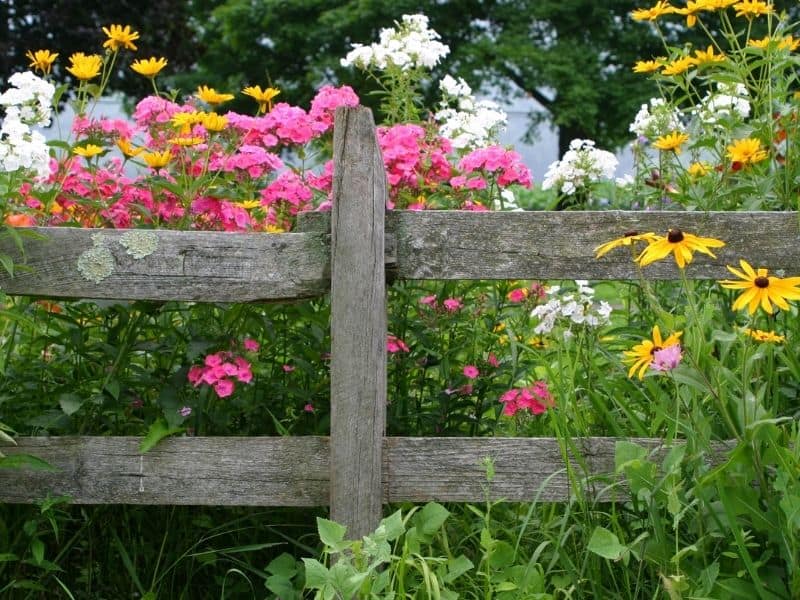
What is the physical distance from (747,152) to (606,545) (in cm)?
122

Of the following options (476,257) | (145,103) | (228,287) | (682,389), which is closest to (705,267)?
(682,389)

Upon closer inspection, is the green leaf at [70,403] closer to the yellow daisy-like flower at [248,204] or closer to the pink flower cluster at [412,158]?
the yellow daisy-like flower at [248,204]

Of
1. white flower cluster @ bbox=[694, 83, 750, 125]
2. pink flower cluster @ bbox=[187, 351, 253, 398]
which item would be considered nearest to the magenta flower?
pink flower cluster @ bbox=[187, 351, 253, 398]

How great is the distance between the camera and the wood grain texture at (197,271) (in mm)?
2396

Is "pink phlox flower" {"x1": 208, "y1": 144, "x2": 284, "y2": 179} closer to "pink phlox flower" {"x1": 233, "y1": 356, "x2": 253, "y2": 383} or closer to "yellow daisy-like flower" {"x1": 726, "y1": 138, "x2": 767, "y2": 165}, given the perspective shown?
"pink phlox flower" {"x1": 233, "y1": 356, "x2": 253, "y2": 383}

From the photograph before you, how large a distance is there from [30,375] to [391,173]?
3.44ft

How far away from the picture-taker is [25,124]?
7.93 ft

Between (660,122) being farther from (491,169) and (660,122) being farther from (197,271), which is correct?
(197,271)

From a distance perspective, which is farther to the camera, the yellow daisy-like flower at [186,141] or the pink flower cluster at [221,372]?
the yellow daisy-like flower at [186,141]

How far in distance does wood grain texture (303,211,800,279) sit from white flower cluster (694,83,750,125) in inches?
27.1

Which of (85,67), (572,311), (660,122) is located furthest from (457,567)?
(660,122)

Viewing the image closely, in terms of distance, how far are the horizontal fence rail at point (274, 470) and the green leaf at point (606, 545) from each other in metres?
0.21

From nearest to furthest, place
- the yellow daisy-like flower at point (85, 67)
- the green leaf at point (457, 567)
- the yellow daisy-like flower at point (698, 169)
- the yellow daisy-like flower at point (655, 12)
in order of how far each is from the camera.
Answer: the green leaf at point (457, 567)
the yellow daisy-like flower at point (85, 67)
the yellow daisy-like flower at point (655, 12)
the yellow daisy-like flower at point (698, 169)

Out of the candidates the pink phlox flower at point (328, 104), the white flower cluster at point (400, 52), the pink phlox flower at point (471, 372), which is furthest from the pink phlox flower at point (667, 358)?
the white flower cluster at point (400, 52)
